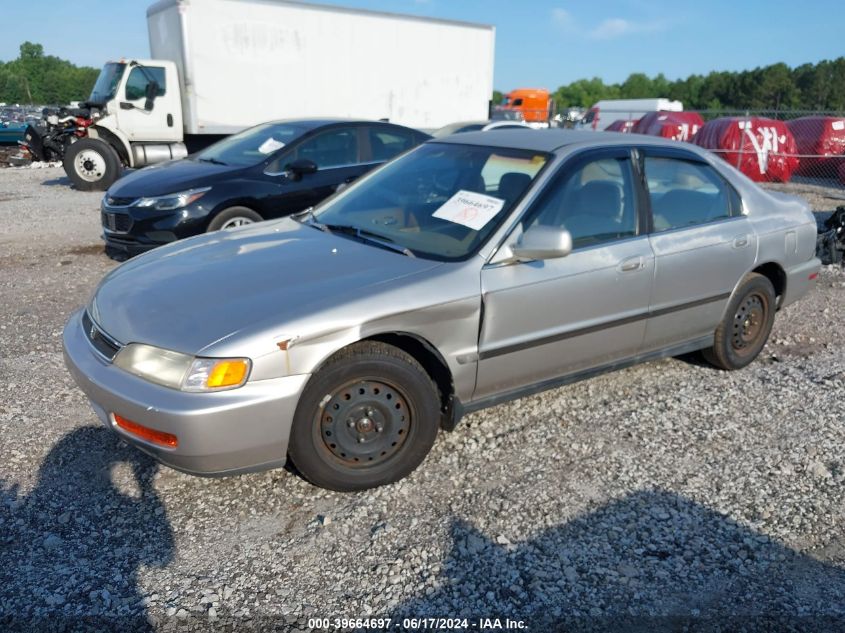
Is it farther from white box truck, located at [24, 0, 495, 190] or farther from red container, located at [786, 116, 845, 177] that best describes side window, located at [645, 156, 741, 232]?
red container, located at [786, 116, 845, 177]

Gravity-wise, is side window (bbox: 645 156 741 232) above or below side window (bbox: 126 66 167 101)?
below

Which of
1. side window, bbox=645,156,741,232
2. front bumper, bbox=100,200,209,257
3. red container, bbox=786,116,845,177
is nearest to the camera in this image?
side window, bbox=645,156,741,232

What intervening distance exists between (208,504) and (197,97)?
12.0m

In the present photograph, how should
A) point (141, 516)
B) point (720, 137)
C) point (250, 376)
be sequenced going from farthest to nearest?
point (720, 137) < point (141, 516) < point (250, 376)

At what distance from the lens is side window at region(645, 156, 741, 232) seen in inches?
160

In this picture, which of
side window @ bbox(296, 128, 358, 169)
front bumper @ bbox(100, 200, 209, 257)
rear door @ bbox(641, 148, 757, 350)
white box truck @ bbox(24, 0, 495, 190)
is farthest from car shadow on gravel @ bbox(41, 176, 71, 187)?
rear door @ bbox(641, 148, 757, 350)

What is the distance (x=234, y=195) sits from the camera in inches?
269

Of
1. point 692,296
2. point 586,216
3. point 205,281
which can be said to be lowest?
point 692,296

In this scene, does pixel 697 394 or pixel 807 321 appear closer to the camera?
pixel 697 394

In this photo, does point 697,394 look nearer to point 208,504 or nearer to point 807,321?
point 807,321

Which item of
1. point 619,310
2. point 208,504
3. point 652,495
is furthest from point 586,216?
point 208,504

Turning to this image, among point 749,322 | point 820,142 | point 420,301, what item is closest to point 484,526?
point 420,301

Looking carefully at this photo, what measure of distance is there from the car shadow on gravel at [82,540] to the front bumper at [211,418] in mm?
369

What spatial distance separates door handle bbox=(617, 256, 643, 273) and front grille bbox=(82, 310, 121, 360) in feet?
8.30
